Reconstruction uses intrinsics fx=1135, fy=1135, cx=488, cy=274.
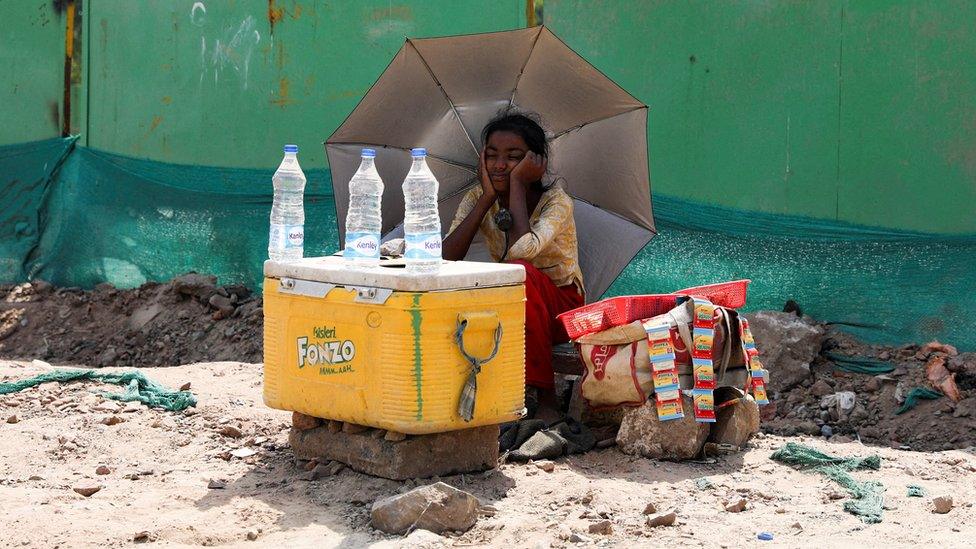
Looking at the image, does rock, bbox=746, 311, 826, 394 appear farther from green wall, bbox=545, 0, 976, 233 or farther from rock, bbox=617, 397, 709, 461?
rock, bbox=617, 397, 709, 461

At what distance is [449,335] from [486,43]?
1.81 m

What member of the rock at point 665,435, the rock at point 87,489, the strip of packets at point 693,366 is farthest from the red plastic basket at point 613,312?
the rock at point 87,489

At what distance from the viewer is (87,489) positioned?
4.23m

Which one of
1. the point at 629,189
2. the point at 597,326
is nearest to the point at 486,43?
the point at 629,189

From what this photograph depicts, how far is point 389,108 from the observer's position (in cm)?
560

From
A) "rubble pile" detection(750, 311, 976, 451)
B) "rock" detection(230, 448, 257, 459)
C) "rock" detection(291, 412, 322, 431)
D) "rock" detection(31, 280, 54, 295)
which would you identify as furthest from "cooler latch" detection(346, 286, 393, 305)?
"rock" detection(31, 280, 54, 295)

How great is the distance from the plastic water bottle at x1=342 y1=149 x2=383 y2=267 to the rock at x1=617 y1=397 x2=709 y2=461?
1.31 meters

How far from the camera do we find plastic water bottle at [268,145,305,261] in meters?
4.59

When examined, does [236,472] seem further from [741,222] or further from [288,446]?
[741,222]

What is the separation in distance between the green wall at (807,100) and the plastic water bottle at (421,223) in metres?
2.64

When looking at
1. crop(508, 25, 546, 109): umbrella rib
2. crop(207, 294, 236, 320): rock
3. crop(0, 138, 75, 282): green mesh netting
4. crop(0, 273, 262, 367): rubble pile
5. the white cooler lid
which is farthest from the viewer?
crop(0, 138, 75, 282): green mesh netting

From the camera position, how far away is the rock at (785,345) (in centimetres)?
590

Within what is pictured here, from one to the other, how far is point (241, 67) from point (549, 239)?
3699 mm

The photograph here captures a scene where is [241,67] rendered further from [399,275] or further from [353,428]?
[399,275]
